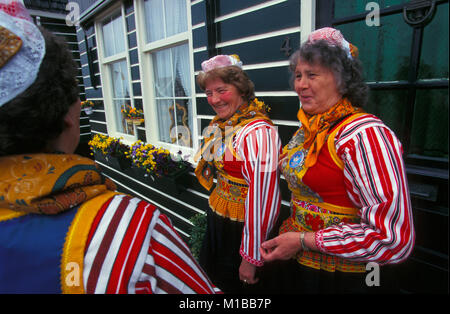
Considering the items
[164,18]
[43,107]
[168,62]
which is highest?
[164,18]

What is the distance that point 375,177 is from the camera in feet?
2.80

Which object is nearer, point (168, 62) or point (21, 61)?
point (21, 61)

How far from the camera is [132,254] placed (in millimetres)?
587

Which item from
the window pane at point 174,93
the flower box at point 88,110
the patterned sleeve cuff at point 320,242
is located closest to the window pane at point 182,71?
the window pane at point 174,93

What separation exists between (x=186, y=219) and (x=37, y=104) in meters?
2.64

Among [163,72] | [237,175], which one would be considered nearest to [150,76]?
[163,72]

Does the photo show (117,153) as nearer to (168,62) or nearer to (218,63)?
(168,62)

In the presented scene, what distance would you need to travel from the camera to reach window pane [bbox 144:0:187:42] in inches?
107

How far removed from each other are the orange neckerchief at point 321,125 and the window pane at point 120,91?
3.74 metres

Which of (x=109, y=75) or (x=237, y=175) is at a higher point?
(x=109, y=75)

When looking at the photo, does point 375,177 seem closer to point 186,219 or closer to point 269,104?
point 269,104

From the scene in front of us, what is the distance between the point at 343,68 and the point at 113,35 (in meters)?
4.21

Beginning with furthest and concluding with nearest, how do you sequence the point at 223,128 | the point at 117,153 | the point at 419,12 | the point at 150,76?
the point at 117,153 < the point at 150,76 < the point at 223,128 < the point at 419,12

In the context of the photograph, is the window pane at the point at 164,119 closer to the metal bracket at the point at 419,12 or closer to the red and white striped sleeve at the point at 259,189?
the red and white striped sleeve at the point at 259,189
